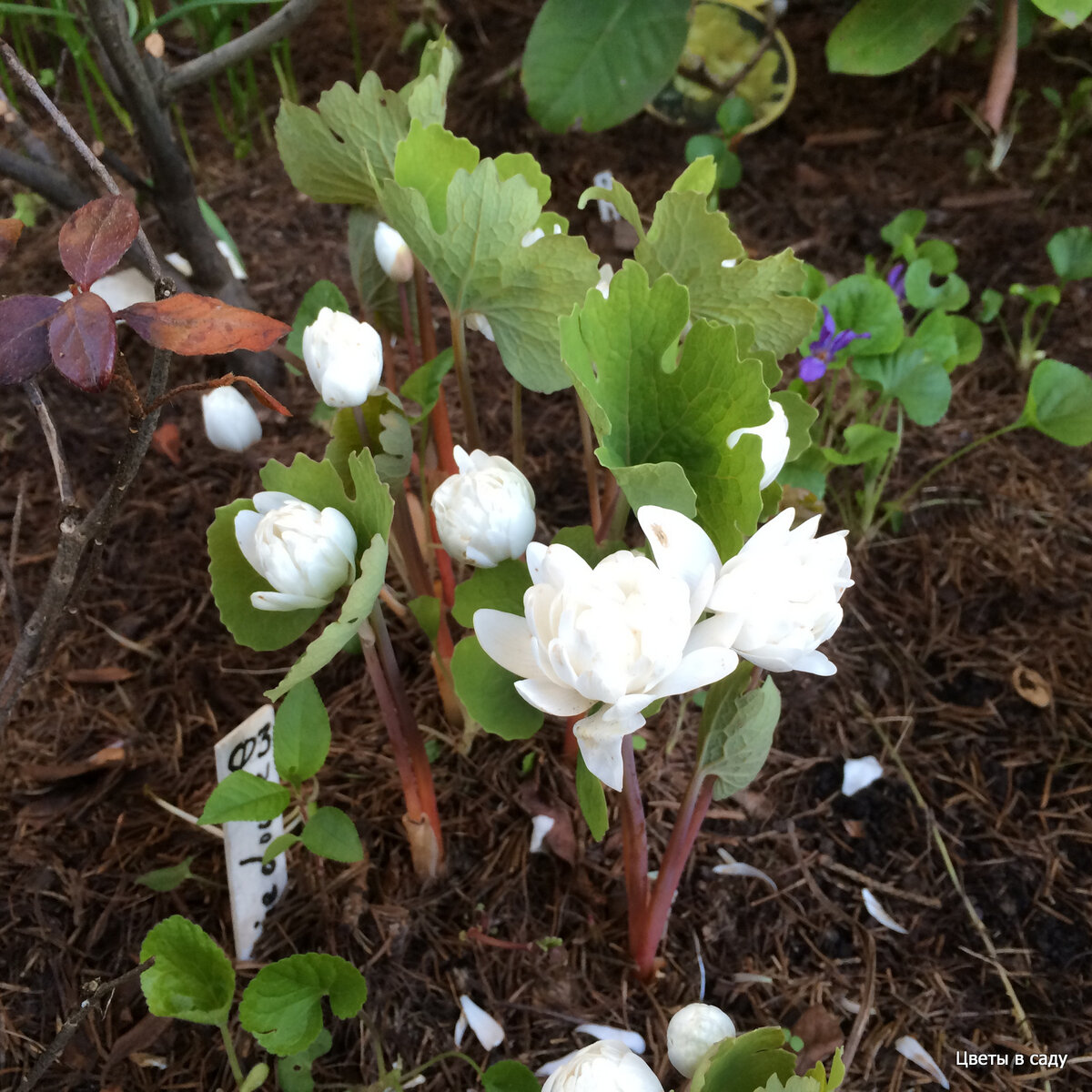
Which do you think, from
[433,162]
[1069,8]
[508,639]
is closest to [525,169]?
[433,162]

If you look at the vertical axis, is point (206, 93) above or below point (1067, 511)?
above

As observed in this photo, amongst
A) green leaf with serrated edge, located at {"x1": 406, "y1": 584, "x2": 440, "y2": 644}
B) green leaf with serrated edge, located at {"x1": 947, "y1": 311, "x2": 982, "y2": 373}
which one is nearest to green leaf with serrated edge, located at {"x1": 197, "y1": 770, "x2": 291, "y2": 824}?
green leaf with serrated edge, located at {"x1": 406, "y1": 584, "x2": 440, "y2": 644}

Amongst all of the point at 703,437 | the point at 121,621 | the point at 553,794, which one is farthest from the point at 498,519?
the point at 121,621

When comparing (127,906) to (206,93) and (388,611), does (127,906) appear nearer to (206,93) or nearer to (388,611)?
(388,611)

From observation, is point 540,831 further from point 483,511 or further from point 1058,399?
point 1058,399

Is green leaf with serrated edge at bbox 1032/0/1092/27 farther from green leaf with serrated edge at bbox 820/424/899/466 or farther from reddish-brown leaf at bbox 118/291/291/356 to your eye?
reddish-brown leaf at bbox 118/291/291/356

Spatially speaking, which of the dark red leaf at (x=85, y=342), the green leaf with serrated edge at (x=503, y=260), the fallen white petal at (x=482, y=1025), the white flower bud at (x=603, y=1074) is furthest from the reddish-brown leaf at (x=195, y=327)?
the fallen white petal at (x=482, y=1025)
